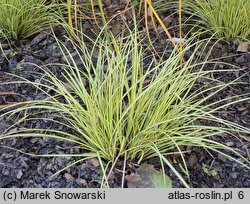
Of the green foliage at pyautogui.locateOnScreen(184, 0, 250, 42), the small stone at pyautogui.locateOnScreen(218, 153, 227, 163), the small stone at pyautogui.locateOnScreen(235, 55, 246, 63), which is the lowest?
the small stone at pyautogui.locateOnScreen(218, 153, 227, 163)

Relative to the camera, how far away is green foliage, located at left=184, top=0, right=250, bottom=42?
2.13m

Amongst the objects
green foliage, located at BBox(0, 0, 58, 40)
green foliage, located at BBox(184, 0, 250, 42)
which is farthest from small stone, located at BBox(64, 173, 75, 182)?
green foliage, located at BBox(184, 0, 250, 42)

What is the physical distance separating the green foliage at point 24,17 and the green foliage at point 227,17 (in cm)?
74

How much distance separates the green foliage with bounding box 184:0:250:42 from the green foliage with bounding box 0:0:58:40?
2.43 ft

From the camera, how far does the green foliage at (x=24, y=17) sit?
7.06 feet

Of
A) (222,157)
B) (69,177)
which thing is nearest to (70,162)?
(69,177)

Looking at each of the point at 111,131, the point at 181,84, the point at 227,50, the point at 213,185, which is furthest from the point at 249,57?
the point at 111,131

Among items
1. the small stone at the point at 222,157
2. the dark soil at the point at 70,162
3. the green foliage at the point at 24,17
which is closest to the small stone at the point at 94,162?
the dark soil at the point at 70,162

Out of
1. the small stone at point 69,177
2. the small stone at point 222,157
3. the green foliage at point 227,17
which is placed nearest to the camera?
the small stone at point 69,177

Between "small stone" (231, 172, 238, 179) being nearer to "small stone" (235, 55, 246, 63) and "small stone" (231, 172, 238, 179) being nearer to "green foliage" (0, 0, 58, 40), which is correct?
"small stone" (235, 55, 246, 63)

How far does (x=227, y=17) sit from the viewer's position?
216cm

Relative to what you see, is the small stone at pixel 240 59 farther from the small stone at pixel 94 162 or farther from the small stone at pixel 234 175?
the small stone at pixel 94 162

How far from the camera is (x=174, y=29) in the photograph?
2320 mm

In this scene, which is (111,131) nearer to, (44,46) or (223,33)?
(44,46)
